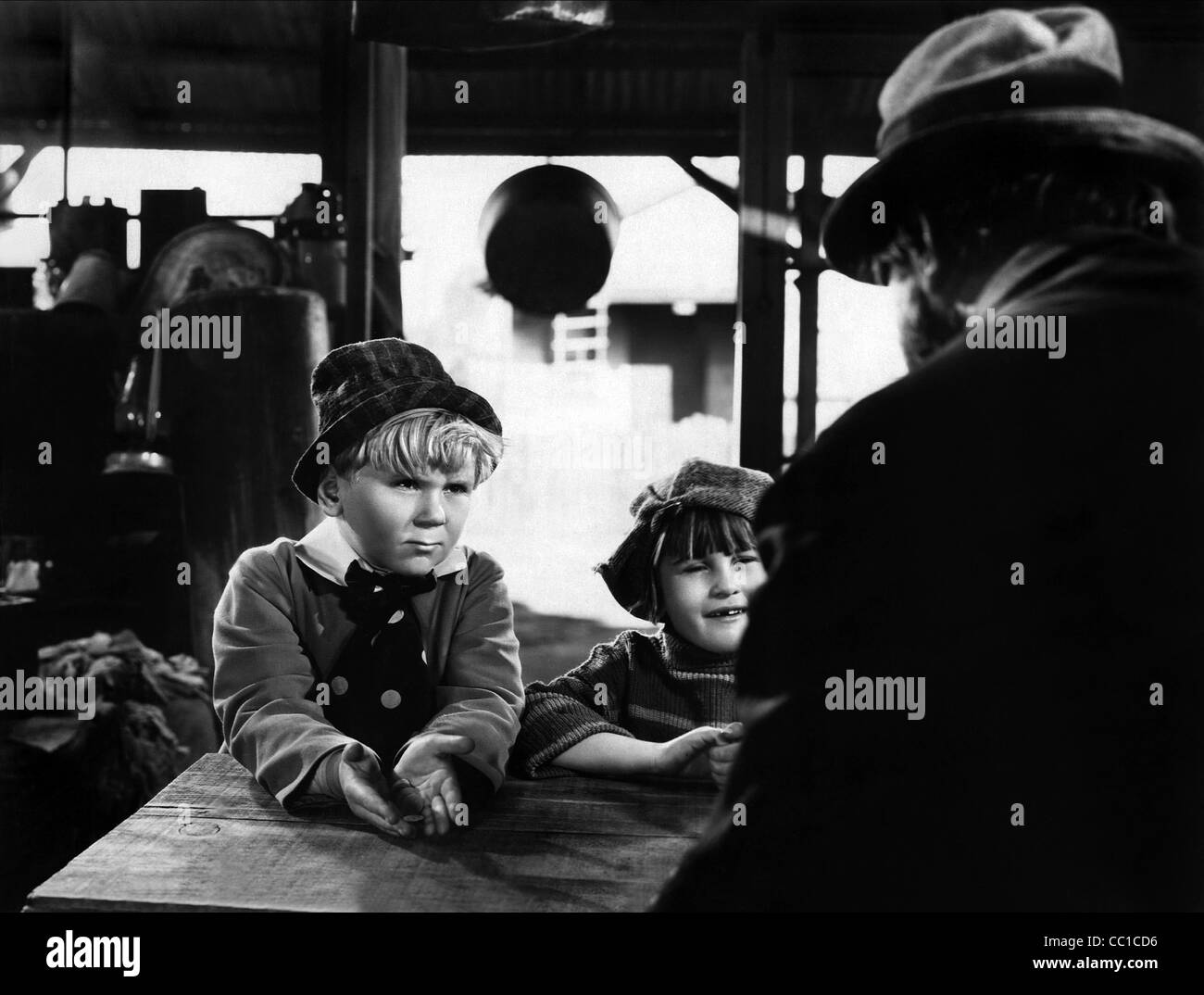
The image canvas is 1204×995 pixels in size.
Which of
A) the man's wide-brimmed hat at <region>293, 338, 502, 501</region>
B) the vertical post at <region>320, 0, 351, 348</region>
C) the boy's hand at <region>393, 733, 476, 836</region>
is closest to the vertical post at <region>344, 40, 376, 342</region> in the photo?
the vertical post at <region>320, 0, 351, 348</region>

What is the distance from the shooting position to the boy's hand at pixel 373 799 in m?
1.30

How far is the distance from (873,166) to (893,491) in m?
0.42

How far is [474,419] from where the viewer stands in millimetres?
1452

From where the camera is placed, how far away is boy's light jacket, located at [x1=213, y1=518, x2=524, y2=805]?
1378 millimetres

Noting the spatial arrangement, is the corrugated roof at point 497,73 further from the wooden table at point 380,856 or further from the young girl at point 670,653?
the wooden table at point 380,856

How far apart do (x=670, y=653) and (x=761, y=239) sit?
→ 611mm

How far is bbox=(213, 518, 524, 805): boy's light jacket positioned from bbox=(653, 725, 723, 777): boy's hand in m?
0.20

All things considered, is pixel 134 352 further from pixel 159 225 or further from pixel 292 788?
pixel 292 788

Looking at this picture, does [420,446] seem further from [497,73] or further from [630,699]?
[497,73]

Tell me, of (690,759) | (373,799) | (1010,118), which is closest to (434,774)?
(373,799)

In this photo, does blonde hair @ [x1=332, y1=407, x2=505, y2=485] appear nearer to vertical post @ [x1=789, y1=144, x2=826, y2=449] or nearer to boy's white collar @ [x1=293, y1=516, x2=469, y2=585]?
boy's white collar @ [x1=293, y1=516, x2=469, y2=585]

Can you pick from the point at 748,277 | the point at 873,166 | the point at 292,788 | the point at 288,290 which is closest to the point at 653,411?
the point at 748,277

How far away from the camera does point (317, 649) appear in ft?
4.66
